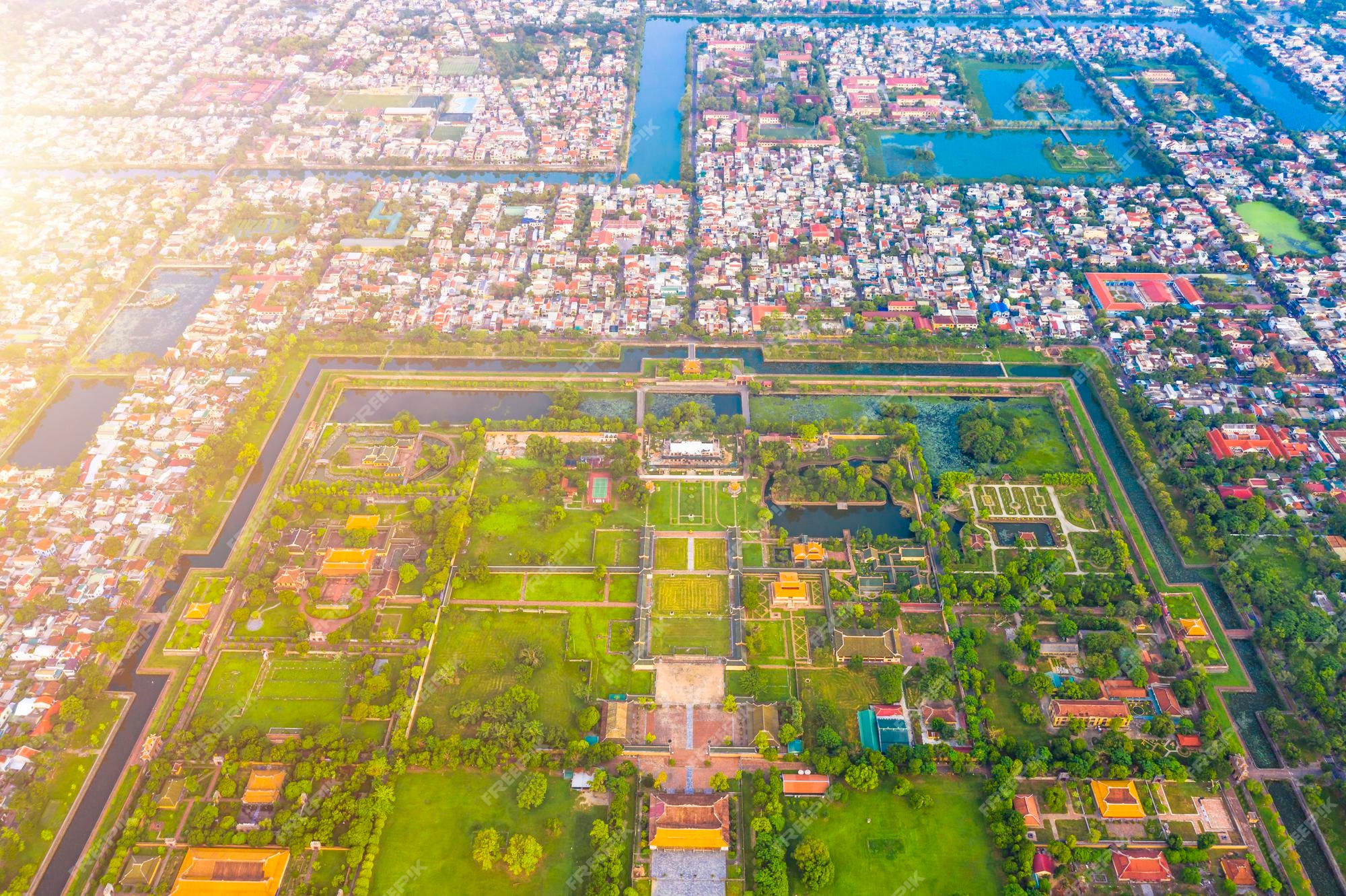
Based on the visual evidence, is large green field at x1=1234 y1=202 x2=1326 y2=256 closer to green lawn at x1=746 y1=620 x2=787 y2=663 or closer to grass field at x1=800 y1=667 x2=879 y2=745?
grass field at x1=800 y1=667 x2=879 y2=745

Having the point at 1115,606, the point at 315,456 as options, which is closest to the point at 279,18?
the point at 315,456

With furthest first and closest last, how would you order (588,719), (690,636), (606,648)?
1. (690,636)
2. (606,648)
3. (588,719)

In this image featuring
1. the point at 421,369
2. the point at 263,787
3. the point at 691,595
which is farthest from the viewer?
the point at 421,369

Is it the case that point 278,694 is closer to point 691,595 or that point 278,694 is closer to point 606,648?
point 606,648

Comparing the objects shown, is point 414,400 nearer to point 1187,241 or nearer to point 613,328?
point 613,328

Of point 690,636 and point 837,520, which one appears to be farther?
point 837,520

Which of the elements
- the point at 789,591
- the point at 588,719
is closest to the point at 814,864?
the point at 588,719
